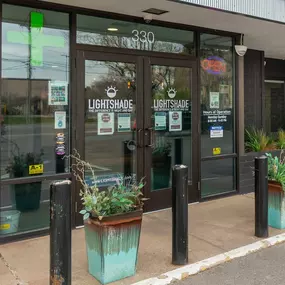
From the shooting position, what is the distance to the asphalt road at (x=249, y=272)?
3659 mm

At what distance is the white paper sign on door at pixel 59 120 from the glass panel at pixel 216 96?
8.57ft

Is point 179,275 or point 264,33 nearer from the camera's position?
point 179,275

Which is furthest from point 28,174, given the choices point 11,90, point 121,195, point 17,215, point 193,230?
point 193,230

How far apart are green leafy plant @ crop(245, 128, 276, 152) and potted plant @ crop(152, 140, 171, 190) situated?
2252mm

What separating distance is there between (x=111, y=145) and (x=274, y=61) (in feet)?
20.6

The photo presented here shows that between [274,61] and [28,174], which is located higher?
[274,61]

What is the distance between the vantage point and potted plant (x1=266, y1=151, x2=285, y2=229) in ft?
16.7

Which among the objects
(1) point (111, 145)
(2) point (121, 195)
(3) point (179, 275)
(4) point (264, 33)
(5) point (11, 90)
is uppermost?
(4) point (264, 33)

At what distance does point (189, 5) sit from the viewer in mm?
5070

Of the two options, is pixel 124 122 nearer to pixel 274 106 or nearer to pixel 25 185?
pixel 25 185

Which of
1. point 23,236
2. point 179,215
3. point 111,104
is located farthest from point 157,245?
point 111,104

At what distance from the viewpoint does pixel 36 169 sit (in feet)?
16.3

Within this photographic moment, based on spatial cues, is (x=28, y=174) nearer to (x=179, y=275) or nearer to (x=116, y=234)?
(x=116, y=234)

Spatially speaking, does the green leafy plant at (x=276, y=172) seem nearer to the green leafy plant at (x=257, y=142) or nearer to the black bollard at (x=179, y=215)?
the black bollard at (x=179, y=215)
